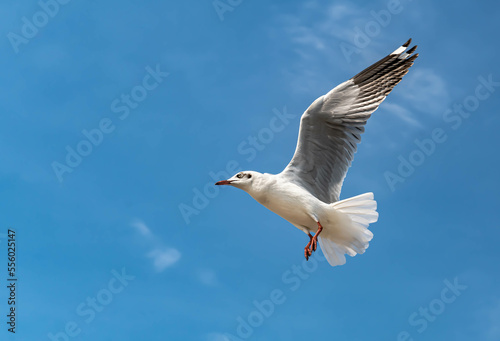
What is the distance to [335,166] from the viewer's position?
28.0ft

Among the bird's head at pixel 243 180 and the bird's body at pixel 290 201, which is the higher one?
the bird's head at pixel 243 180

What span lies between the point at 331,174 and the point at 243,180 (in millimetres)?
1319

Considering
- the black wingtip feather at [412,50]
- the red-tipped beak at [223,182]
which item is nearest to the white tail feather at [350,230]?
the red-tipped beak at [223,182]

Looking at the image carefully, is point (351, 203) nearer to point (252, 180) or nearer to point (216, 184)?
point (252, 180)

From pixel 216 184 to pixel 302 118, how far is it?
1639mm

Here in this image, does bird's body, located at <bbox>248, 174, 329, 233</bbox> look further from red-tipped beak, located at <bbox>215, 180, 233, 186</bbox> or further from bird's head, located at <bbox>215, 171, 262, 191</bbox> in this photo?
red-tipped beak, located at <bbox>215, 180, 233, 186</bbox>

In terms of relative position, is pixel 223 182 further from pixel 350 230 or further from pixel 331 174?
pixel 350 230

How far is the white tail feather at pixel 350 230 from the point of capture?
798cm

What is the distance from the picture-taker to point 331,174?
8555 mm

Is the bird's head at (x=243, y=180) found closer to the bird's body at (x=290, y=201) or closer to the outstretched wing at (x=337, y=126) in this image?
the bird's body at (x=290, y=201)

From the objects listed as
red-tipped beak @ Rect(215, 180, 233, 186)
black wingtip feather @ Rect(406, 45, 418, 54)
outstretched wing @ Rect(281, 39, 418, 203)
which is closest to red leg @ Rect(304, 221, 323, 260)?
outstretched wing @ Rect(281, 39, 418, 203)

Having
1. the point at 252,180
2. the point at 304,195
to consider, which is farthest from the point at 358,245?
the point at 252,180

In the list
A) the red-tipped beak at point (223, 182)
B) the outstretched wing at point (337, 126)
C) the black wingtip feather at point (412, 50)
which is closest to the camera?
the outstretched wing at point (337, 126)

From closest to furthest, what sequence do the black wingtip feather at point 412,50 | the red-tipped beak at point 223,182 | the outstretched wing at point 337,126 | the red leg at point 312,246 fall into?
the red leg at point 312,246 → the outstretched wing at point 337,126 → the red-tipped beak at point 223,182 → the black wingtip feather at point 412,50
